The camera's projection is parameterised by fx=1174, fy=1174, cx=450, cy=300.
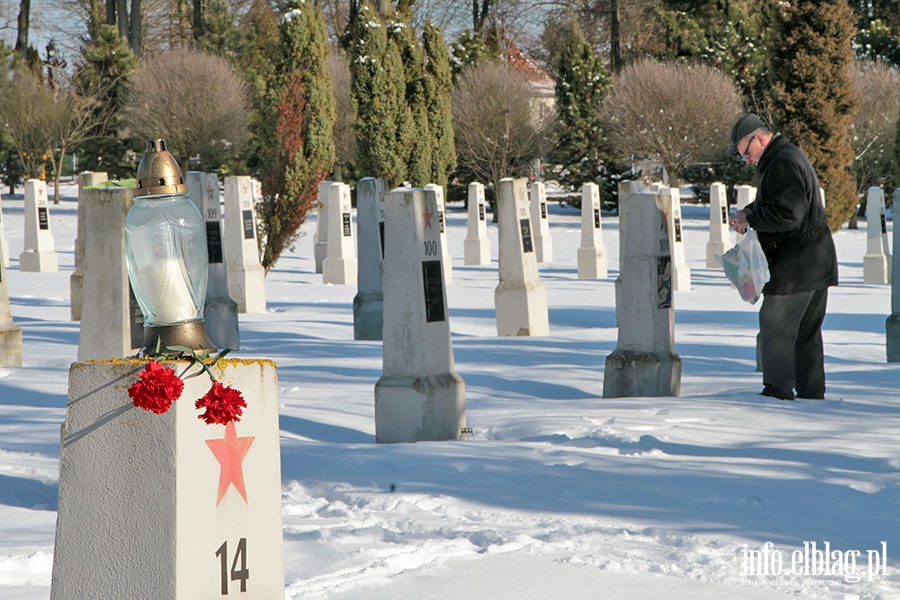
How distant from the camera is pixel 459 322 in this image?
1229cm

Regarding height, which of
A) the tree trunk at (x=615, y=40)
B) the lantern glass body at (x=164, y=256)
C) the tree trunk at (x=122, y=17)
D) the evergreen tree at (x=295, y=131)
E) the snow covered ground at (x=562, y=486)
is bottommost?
the snow covered ground at (x=562, y=486)

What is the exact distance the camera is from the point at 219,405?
3045mm

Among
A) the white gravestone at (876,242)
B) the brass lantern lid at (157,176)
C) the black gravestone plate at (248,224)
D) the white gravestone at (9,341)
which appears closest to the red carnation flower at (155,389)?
the brass lantern lid at (157,176)

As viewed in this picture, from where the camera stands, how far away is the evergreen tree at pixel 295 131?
17344 millimetres

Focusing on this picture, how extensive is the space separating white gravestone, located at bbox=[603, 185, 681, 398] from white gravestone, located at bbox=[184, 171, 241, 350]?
396 cm

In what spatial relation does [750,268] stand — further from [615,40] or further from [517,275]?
[615,40]

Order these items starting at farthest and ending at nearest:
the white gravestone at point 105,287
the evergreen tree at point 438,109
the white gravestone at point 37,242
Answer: the evergreen tree at point 438,109, the white gravestone at point 37,242, the white gravestone at point 105,287

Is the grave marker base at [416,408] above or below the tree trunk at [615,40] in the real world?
below

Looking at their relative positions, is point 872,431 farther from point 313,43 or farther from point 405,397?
point 313,43

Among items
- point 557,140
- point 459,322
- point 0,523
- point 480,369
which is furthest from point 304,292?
point 557,140

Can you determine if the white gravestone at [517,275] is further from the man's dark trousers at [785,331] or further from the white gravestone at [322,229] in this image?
the white gravestone at [322,229]

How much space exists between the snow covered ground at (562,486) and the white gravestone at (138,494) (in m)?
0.64

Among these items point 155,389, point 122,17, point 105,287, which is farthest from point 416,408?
point 122,17

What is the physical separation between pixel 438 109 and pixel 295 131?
13287mm
